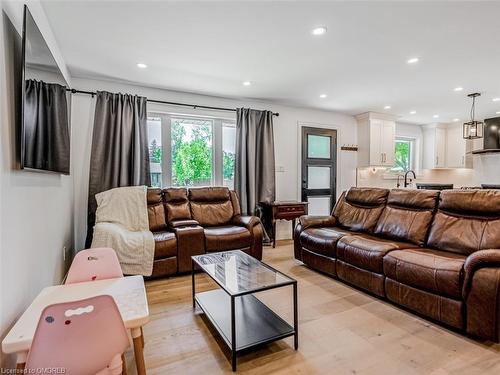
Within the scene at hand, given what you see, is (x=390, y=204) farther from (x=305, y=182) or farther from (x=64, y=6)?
(x=64, y=6)

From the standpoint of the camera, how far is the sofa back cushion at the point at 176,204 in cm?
387

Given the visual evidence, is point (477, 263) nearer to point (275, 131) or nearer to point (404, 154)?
point (275, 131)

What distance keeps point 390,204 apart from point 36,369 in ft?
11.0

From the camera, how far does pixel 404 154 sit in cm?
694

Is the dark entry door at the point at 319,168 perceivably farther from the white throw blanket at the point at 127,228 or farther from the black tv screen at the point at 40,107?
the black tv screen at the point at 40,107

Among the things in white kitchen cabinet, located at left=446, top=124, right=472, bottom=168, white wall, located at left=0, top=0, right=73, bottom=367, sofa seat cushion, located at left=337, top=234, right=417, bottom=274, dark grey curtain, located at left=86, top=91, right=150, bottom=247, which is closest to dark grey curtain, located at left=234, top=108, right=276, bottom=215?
dark grey curtain, located at left=86, top=91, right=150, bottom=247

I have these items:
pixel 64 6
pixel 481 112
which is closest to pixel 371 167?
pixel 481 112

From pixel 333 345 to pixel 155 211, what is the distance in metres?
2.71

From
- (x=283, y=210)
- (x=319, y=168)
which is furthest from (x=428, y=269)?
(x=319, y=168)

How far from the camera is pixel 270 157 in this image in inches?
193

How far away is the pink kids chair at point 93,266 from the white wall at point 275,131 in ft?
7.37

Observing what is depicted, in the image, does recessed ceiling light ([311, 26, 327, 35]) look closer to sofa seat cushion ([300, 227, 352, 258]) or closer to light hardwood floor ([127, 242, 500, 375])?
sofa seat cushion ([300, 227, 352, 258])

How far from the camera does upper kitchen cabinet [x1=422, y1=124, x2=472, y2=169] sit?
6672 mm

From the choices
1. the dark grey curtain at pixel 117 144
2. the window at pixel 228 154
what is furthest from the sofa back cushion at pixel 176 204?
Answer: the window at pixel 228 154
